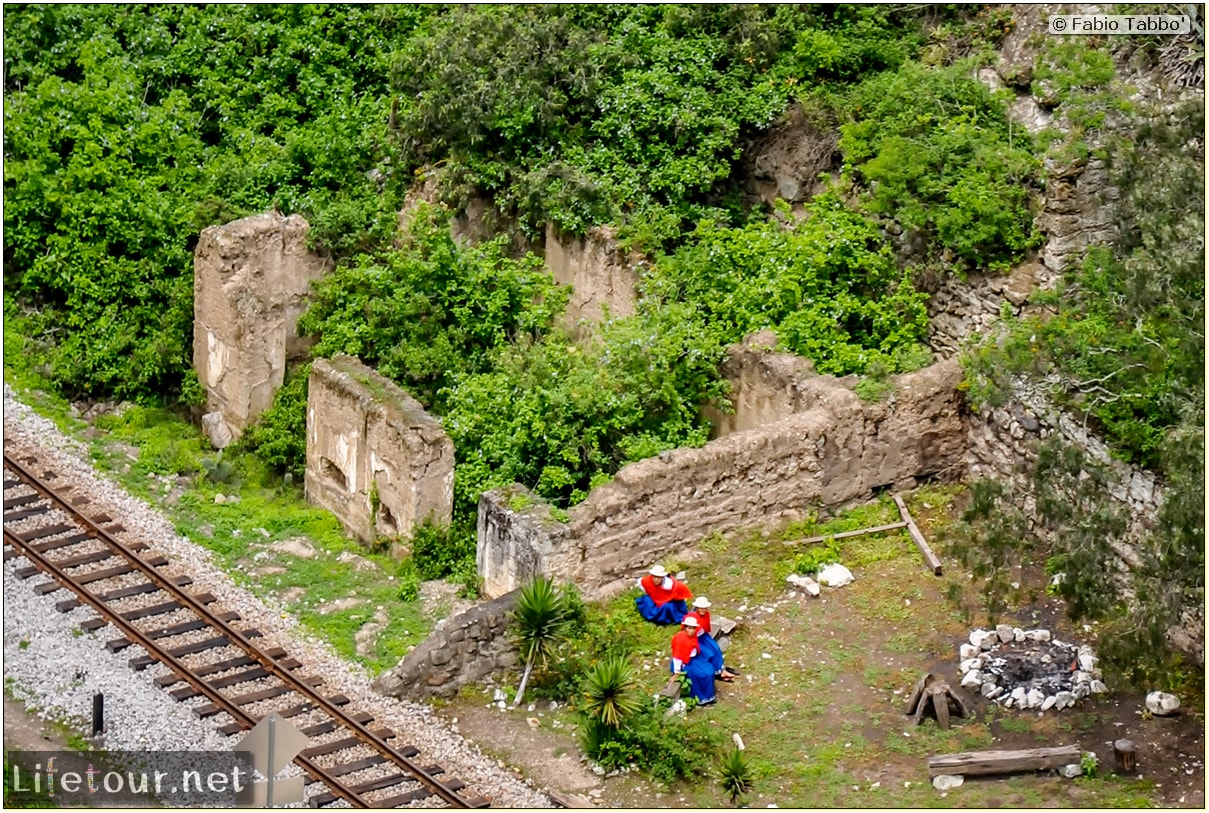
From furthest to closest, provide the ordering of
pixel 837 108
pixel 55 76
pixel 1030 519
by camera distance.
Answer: pixel 55 76, pixel 837 108, pixel 1030 519

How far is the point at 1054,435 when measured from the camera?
775 inches

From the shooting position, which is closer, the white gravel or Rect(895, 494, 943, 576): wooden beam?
the white gravel

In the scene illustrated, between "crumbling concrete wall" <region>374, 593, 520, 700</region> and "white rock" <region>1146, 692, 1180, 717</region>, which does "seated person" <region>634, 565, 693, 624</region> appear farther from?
"white rock" <region>1146, 692, 1180, 717</region>

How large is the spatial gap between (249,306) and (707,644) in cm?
750

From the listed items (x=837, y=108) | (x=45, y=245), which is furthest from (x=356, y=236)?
(x=837, y=108)

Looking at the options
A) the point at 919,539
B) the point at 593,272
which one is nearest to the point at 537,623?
the point at 919,539

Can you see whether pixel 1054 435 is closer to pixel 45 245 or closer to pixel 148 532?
pixel 148 532

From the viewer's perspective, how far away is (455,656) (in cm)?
2069

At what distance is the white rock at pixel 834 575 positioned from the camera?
2180cm

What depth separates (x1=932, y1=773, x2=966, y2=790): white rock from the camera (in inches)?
741

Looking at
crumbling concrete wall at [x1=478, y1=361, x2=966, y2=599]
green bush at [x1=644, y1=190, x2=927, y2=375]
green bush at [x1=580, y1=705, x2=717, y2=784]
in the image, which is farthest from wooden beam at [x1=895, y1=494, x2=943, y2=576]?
green bush at [x1=580, y1=705, x2=717, y2=784]

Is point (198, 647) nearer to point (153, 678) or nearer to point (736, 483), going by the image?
point (153, 678)

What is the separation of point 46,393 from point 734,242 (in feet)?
26.4

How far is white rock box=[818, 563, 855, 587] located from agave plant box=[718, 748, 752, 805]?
10.3 ft
